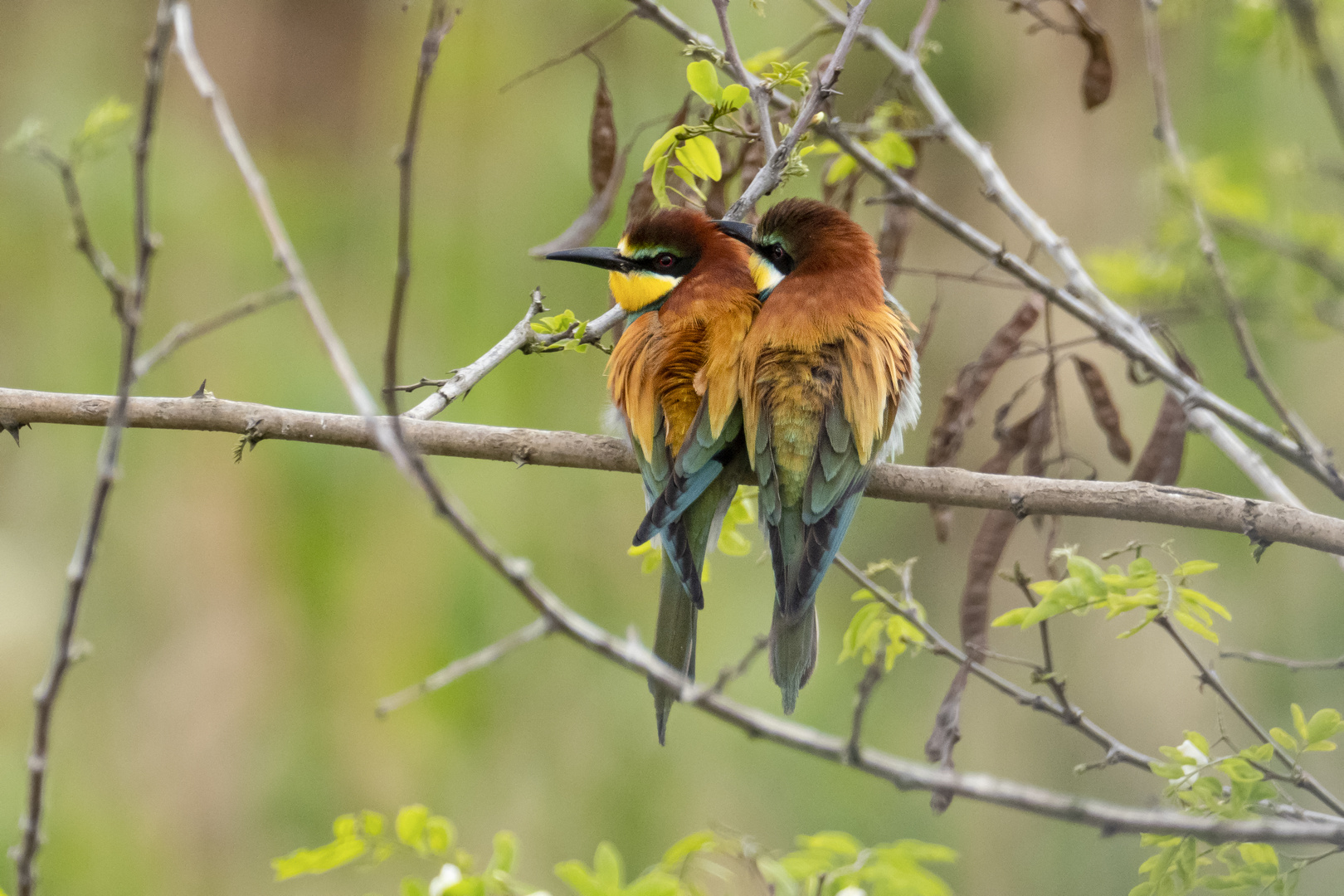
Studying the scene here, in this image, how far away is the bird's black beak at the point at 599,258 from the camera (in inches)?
76.0

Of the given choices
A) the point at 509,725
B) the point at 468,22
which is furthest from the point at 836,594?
the point at 468,22

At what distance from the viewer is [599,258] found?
1.96m

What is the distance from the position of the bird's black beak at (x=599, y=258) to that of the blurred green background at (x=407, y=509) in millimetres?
1912

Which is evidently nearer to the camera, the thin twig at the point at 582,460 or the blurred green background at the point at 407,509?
the thin twig at the point at 582,460

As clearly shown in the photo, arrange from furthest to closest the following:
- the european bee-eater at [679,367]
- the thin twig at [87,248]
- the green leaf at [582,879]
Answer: the european bee-eater at [679,367], the green leaf at [582,879], the thin twig at [87,248]

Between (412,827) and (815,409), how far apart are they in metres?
0.80

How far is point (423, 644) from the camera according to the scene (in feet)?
13.7

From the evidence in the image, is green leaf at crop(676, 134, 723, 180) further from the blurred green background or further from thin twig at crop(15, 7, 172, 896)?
the blurred green background

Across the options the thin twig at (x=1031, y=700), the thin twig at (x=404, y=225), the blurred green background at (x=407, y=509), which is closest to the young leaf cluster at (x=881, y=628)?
the thin twig at (x=1031, y=700)

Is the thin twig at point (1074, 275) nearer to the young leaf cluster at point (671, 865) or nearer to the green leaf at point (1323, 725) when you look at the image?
the green leaf at point (1323, 725)

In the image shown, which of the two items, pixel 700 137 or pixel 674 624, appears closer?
pixel 700 137

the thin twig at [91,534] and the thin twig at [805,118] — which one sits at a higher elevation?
the thin twig at [805,118]

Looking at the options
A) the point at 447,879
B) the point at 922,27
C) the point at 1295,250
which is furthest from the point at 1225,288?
the point at 447,879

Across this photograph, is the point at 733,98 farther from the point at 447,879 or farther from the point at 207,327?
the point at 447,879
